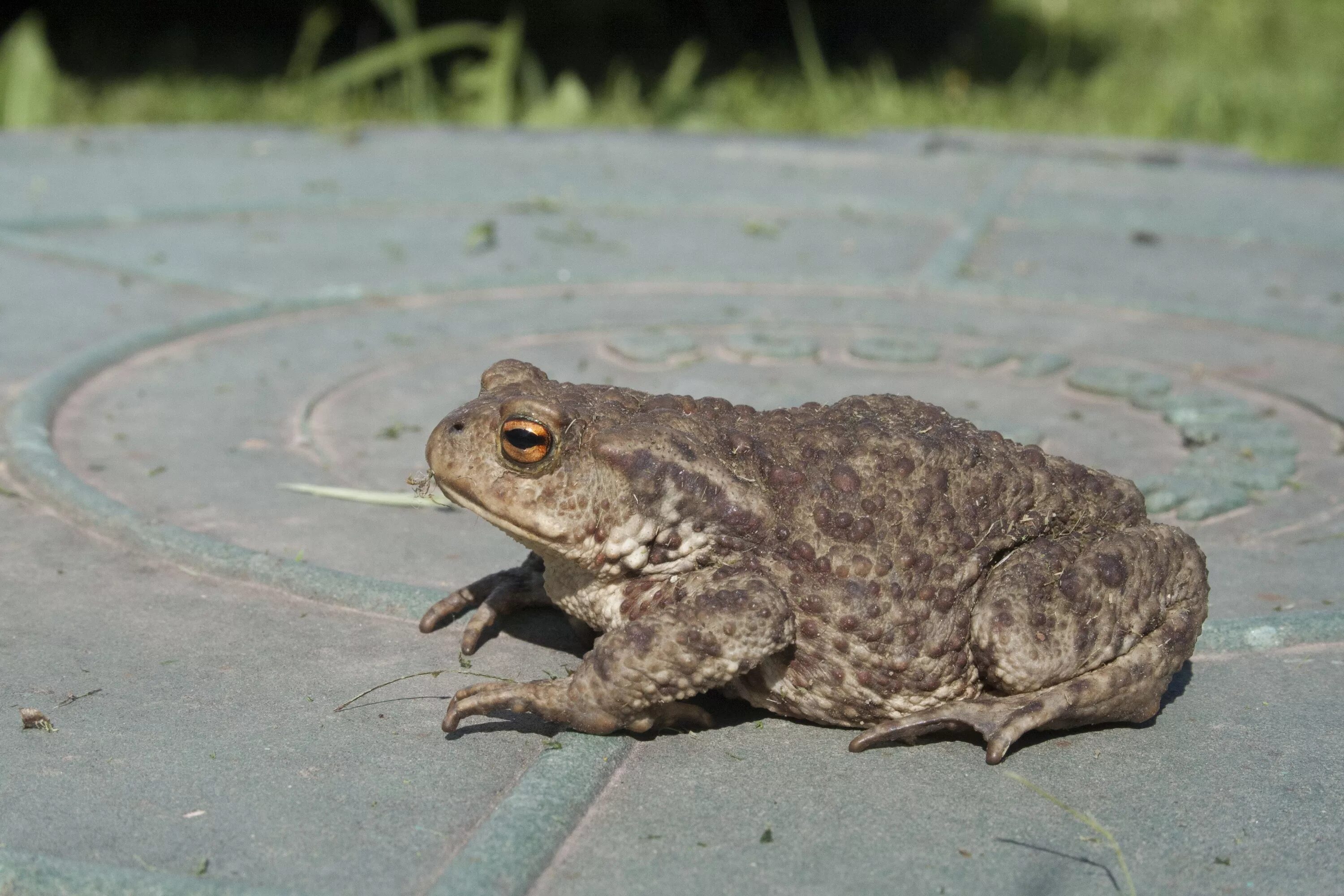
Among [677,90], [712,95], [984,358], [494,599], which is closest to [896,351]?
[984,358]

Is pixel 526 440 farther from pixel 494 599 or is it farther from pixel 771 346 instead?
pixel 771 346

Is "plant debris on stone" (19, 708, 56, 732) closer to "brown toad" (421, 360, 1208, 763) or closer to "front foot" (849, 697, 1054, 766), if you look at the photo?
"brown toad" (421, 360, 1208, 763)

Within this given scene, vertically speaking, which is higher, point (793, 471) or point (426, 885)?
point (793, 471)

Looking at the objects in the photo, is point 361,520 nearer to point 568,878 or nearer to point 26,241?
point 568,878

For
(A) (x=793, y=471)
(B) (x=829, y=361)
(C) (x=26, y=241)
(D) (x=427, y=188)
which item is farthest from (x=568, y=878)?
(D) (x=427, y=188)

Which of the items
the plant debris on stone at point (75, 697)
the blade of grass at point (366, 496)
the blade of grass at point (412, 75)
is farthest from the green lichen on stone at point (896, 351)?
the blade of grass at point (412, 75)

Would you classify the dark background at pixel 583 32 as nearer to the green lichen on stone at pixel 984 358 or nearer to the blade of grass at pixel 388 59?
the blade of grass at pixel 388 59
